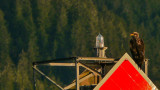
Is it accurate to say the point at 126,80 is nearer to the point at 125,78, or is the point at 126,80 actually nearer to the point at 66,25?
the point at 125,78

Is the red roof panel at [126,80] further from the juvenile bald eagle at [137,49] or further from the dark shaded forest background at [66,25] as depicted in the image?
the dark shaded forest background at [66,25]

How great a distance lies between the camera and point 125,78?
56.2ft

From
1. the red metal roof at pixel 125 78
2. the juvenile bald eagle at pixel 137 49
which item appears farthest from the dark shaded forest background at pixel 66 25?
the red metal roof at pixel 125 78

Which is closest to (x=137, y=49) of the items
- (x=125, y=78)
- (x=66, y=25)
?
(x=125, y=78)

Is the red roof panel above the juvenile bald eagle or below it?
below

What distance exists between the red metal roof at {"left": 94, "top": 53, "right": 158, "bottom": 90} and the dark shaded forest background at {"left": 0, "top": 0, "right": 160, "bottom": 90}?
91.1 metres

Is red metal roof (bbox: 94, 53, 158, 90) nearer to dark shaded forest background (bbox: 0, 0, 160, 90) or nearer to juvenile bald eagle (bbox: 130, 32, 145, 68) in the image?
juvenile bald eagle (bbox: 130, 32, 145, 68)

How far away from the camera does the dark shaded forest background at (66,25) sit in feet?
380

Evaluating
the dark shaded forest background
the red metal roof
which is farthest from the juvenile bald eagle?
the dark shaded forest background

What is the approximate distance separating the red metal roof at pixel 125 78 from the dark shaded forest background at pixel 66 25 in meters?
91.1

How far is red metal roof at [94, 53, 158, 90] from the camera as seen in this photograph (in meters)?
16.7

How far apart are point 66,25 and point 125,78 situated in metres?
108

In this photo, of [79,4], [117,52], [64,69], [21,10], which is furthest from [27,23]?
[117,52]

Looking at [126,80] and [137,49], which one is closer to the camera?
[126,80]
